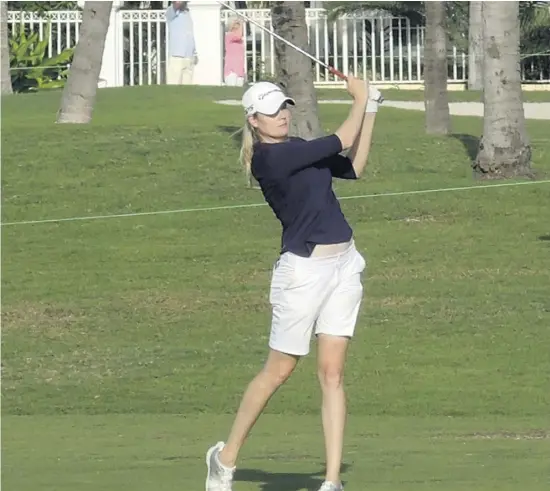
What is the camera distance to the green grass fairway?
8.29 metres

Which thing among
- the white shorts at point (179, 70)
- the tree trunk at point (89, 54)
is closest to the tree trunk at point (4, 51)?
the white shorts at point (179, 70)

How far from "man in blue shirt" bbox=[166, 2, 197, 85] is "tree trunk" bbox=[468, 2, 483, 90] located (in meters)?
5.10

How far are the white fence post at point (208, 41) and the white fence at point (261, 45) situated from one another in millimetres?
19

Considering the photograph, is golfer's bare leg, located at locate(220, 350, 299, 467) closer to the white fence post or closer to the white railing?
the white fence post

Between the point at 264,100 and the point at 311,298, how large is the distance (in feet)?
2.87

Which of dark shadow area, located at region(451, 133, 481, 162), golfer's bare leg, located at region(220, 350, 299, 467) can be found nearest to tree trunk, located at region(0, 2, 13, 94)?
dark shadow area, located at region(451, 133, 481, 162)

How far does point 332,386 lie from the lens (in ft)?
22.5

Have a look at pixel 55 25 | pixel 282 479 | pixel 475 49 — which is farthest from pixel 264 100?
pixel 55 25

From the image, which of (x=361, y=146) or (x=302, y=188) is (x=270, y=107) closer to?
(x=302, y=188)

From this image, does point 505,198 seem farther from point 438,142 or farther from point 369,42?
point 369,42

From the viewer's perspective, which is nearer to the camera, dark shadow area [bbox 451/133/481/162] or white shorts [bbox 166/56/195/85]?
dark shadow area [bbox 451/133/481/162]

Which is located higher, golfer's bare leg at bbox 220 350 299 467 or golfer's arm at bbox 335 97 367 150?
golfer's arm at bbox 335 97 367 150

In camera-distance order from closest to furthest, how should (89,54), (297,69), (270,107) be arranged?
(270,107) < (297,69) < (89,54)

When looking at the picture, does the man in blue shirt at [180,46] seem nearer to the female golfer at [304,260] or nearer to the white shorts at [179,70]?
the white shorts at [179,70]
